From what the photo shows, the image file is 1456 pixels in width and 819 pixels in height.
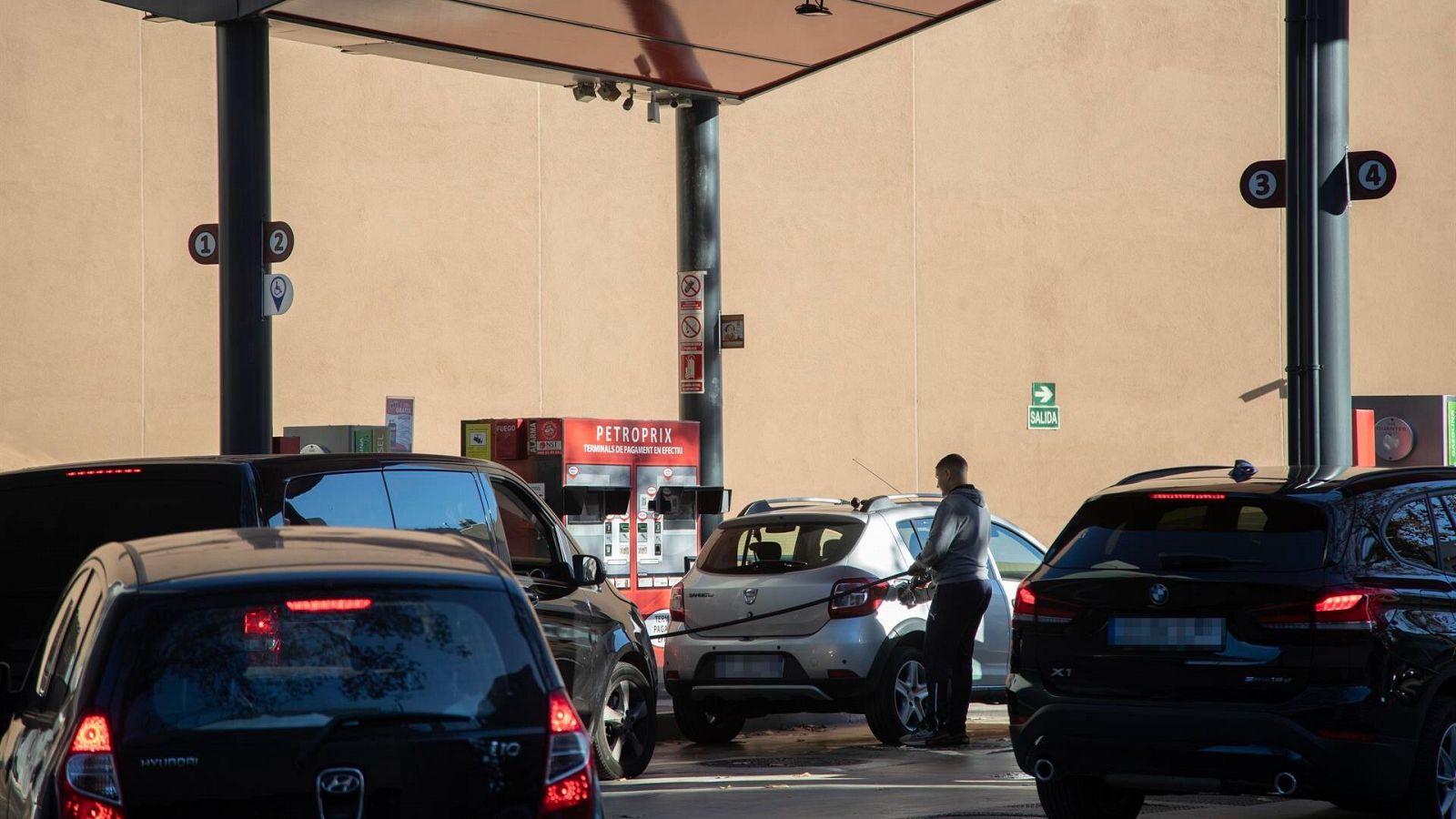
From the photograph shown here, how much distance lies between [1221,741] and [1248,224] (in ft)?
59.4

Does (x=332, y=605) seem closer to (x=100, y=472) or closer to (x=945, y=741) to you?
(x=100, y=472)

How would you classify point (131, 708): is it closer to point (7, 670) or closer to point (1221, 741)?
point (7, 670)

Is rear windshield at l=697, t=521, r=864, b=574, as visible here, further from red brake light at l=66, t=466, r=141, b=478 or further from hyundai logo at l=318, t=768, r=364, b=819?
hyundai logo at l=318, t=768, r=364, b=819

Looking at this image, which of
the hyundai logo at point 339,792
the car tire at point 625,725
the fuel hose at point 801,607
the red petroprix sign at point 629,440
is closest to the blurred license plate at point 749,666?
the fuel hose at point 801,607

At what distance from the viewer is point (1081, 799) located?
26.3ft

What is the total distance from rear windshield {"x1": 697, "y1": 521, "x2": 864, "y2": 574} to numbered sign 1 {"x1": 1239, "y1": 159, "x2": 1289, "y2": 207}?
11.5 ft

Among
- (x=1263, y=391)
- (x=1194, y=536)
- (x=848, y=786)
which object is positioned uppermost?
(x=1263, y=391)

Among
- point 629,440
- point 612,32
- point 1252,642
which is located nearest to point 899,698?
point 629,440

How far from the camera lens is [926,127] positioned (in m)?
23.6

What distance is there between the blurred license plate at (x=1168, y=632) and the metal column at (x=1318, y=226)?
5.24m

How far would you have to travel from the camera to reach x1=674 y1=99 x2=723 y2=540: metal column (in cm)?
1602

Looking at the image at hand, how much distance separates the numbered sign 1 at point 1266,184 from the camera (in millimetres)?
12391

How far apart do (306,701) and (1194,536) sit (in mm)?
4150

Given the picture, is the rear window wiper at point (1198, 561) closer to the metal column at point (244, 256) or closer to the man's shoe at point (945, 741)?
the man's shoe at point (945, 741)
